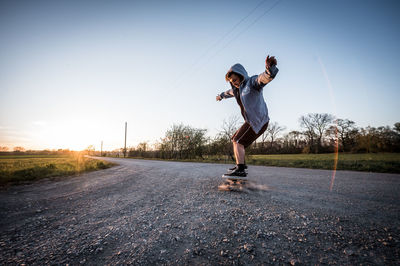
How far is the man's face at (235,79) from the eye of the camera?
3140 millimetres

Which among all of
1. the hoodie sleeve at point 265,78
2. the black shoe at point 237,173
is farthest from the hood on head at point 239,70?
the black shoe at point 237,173

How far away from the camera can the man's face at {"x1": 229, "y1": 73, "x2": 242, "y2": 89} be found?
314 cm

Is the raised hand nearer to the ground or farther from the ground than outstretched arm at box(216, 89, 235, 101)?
nearer to the ground

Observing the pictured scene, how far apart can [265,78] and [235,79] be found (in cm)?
81

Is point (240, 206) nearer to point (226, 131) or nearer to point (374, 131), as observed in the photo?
point (226, 131)

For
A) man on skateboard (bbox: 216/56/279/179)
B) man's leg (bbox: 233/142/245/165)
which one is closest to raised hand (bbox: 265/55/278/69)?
man on skateboard (bbox: 216/56/279/179)

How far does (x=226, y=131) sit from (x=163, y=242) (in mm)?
17284

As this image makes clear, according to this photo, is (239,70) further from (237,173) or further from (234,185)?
(234,185)

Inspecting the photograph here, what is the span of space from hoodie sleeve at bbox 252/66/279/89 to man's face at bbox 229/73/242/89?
0.43m

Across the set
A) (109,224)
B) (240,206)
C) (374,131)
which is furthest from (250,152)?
(374,131)

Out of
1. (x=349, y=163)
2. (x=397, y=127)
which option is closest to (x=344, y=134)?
(x=397, y=127)

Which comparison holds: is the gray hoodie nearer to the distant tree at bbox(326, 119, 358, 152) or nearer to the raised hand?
the raised hand

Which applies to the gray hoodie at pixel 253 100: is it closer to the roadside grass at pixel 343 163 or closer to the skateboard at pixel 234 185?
the skateboard at pixel 234 185

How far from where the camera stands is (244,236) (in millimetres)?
1338
